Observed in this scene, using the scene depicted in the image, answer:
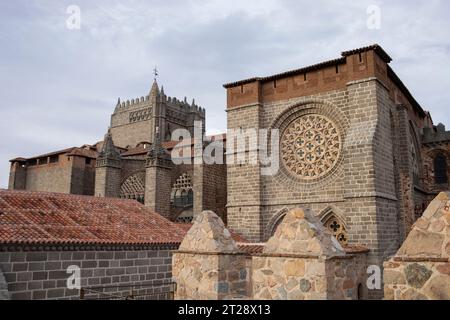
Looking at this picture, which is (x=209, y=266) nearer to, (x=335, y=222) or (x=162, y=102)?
(x=335, y=222)

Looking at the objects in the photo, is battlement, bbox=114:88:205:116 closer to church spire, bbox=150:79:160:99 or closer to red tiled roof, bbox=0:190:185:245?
church spire, bbox=150:79:160:99

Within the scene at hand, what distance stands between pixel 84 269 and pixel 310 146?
9883mm

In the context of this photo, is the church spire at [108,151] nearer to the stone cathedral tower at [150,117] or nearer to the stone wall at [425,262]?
the stone wall at [425,262]

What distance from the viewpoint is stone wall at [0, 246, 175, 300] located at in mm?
8453

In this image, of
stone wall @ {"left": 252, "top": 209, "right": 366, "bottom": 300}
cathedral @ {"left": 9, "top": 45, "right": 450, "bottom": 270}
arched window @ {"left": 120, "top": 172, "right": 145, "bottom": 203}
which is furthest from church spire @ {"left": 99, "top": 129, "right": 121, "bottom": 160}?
stone wall @ {"left": 252, "top": 209, "right": 366, "bottom": 300}

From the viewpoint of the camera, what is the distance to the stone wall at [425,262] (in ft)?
10.3

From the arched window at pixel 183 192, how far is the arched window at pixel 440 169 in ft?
46.0

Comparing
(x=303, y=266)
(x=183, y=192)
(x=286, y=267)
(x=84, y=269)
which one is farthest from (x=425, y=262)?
(x=183, y=192)

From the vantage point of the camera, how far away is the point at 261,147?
55.5 ft

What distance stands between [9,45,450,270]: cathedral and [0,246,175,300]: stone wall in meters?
5.69

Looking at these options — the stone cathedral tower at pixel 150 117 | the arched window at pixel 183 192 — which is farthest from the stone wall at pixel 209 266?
the stone cathedral tower at pixel 150 117
